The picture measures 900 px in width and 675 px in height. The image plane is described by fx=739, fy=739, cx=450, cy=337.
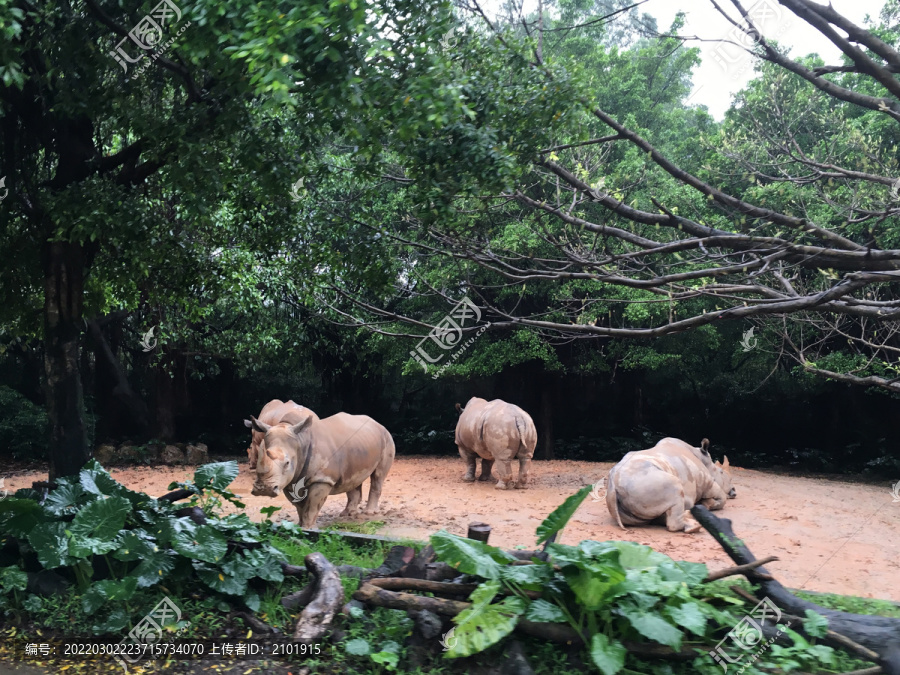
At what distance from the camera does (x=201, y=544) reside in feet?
16.3

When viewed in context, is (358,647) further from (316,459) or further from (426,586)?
(316,459)

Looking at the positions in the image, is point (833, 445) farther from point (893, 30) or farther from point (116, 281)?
point (116, 281)

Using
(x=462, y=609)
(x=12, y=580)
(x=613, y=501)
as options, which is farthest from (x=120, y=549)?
(x=613, y=501)

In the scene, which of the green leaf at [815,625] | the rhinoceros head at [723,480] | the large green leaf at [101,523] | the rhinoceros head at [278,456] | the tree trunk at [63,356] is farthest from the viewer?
the rhinoceros head at [723,480]

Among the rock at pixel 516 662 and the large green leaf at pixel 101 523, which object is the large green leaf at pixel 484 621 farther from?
the large green leaf at pixel 101 523

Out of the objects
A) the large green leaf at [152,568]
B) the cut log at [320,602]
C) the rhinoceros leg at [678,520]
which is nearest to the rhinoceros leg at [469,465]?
the rhinoceros leg at [678,520]

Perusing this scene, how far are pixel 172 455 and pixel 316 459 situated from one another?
8.75 m

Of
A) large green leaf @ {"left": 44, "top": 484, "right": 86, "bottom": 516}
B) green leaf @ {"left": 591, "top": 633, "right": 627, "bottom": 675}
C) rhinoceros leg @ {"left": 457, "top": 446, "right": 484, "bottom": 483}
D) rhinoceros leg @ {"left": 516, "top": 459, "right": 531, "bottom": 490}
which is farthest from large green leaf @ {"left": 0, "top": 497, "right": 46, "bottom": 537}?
rhinoceros leg @ {"left": 457, "top": 446, "right": 484, "bottom": 483}

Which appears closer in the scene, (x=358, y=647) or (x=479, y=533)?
(x=358, y=647)

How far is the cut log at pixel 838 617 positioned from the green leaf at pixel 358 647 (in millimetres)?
2315

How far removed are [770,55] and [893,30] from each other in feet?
35.2

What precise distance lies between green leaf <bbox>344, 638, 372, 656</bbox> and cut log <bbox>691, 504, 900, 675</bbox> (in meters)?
2.31

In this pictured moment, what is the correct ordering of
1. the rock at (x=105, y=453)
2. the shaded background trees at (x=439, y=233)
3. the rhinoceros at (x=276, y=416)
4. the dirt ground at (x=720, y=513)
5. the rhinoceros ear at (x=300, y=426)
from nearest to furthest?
the shaded background trees at (x=439, y=233)
the dirt ground at (x=720, y=513)
the rhinoceros ear at (x=300, y=426)
the rhinoceros at (x=276, y=416)
the rock at (x=105, y=453)

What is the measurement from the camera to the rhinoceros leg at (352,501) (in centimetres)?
1074
